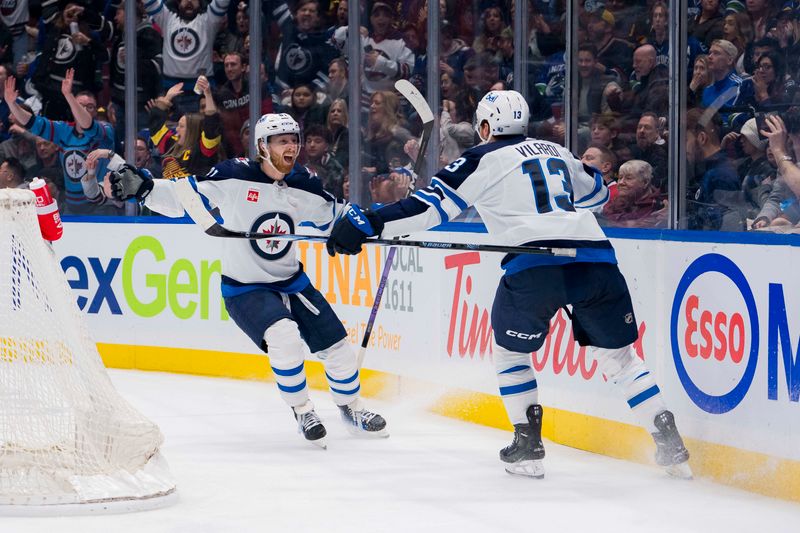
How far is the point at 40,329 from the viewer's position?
346 centimetres

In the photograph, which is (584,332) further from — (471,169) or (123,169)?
(123,169)

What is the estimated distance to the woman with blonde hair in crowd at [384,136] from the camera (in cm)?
642

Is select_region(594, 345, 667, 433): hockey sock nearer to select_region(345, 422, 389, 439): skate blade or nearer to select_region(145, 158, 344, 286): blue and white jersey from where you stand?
select_region(345, 422, 389, 439): skate blade

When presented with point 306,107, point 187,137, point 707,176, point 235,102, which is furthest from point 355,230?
point 187,137

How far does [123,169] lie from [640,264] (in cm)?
176

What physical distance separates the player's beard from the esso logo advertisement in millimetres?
1457

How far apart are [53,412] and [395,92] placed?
3536 mm

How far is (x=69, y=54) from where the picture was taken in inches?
303

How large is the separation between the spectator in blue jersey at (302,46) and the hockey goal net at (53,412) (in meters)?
3.41

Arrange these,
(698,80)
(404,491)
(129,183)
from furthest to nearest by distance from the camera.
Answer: (698,80), (129,183), (404,491)

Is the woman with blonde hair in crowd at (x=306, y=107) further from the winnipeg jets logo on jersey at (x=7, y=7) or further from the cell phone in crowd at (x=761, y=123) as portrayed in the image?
the cell phone in crowd at (x=761, y=123)

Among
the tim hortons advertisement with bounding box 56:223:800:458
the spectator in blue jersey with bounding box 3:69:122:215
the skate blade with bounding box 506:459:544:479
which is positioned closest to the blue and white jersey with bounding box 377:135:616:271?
the tim hortons advertisement with bounding box 56:223:800:458

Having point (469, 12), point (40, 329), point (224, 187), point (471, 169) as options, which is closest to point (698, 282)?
point (471, 169)

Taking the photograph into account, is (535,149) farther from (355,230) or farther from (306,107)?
(306,107)
